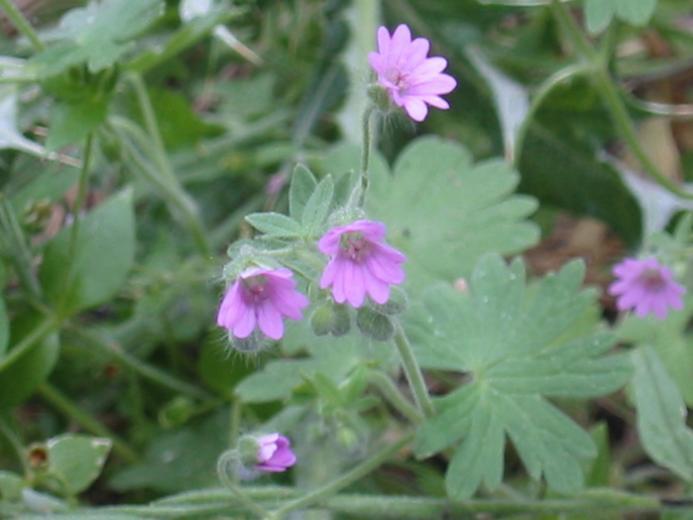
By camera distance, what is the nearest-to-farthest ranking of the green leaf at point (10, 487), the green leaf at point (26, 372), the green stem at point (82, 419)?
1. the green leaf at point (10, 487)
2. the green leaf at point (26, 372)
3. the green stem at point (82, 419)

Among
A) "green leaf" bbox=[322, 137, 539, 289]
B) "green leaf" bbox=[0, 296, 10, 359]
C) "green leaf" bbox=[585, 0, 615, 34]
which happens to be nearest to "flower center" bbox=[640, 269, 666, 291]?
"green leaf" bbox=[322, 137, 539, 289]

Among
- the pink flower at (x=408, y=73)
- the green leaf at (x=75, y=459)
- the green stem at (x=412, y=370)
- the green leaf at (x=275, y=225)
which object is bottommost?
the green leaf at (x=75, y=459)

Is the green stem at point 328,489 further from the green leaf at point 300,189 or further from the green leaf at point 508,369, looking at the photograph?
the green leaf at point 300,189

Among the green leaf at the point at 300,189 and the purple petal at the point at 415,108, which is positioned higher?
the purple petal at the point at 415,108

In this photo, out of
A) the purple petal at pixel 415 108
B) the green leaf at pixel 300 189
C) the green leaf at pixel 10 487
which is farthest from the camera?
the green leaf at pixel 10 487

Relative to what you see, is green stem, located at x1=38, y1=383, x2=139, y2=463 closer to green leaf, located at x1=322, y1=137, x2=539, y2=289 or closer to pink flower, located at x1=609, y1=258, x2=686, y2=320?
green leaf, located at x1=322, y1=137, x2=539, y2=289

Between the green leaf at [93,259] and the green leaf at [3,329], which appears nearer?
the green leaf at [3,329]

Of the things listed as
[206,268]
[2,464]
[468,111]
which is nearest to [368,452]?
[206,268]

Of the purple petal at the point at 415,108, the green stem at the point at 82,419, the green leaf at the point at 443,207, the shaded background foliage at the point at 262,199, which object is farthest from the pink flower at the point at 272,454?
the green stem at the point at 82,419
